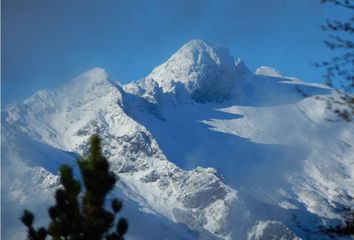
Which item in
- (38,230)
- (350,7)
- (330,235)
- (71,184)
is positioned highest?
(350,7)

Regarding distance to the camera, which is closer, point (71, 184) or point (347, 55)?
point (347, 55)

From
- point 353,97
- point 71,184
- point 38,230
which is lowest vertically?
point 38,230

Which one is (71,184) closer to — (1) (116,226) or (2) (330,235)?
(1) (116,226)

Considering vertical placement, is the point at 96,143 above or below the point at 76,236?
above

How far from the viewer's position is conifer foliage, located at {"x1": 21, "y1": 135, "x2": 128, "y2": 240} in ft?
66.9

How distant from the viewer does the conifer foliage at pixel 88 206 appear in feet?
66.9

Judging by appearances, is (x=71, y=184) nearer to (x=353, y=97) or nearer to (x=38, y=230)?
(x=38, y=230)

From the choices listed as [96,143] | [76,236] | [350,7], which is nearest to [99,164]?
[96,143]

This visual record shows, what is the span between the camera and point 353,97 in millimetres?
18344

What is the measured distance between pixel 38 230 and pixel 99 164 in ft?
9.11

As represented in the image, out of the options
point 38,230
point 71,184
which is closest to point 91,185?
point 71,184

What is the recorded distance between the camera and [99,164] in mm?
20672

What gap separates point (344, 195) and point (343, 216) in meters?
0.54

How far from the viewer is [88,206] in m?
20.5
